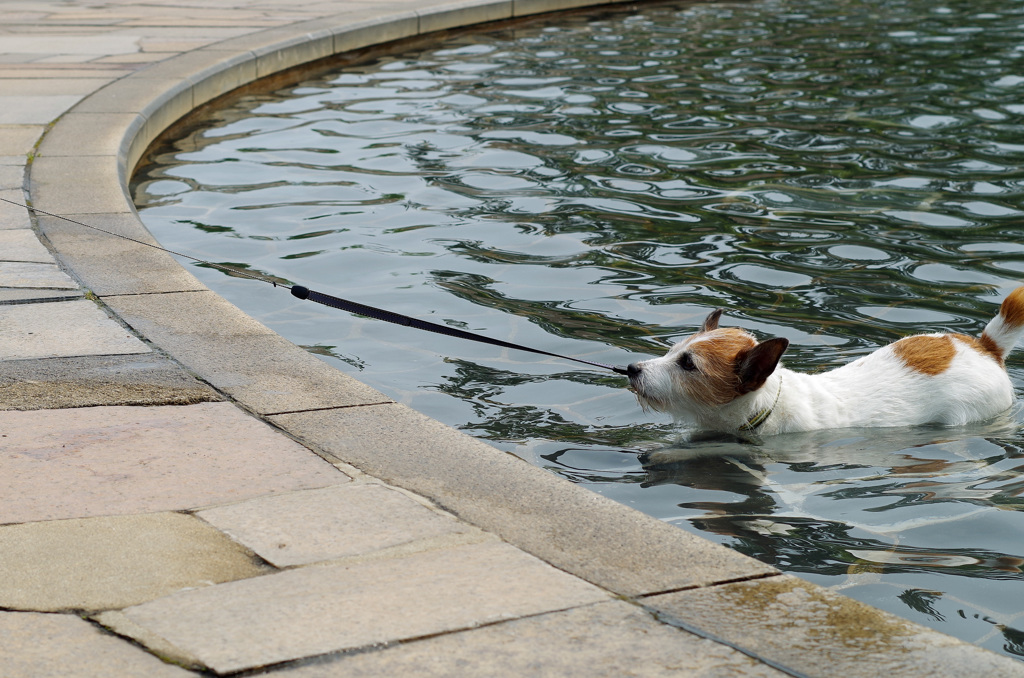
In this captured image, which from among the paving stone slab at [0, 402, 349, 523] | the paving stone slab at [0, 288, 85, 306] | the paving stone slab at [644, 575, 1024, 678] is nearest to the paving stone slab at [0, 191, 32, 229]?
the paving stone slab at [0, 288, 85, 306]

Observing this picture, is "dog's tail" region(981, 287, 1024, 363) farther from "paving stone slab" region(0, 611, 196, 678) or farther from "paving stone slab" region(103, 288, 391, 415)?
"paving stone slab" region(0, 611, 196, 678)

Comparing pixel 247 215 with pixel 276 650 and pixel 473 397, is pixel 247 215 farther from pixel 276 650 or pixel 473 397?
pixel 276 650

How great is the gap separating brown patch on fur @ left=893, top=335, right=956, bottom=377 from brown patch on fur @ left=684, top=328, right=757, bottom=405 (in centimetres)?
72

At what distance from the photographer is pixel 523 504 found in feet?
11.3

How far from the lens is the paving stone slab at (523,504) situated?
3047 mm

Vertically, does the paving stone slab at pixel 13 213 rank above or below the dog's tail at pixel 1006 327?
above

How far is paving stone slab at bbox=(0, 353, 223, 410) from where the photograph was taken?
13.3 feet

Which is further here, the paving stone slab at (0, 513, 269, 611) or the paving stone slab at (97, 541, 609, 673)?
the paving stone slab at (0, 513, 269, 611)

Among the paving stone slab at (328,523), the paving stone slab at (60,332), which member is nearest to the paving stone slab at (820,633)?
the paving stone slab at (328,523)

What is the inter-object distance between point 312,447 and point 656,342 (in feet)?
7.61

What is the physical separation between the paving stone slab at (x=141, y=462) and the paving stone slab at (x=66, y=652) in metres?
0.60

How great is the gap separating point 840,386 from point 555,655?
2.60m

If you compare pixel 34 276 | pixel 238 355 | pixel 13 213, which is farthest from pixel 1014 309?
pixel 13 213

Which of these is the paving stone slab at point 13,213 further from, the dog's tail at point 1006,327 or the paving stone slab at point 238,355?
the dog's tail at point 1006,327
